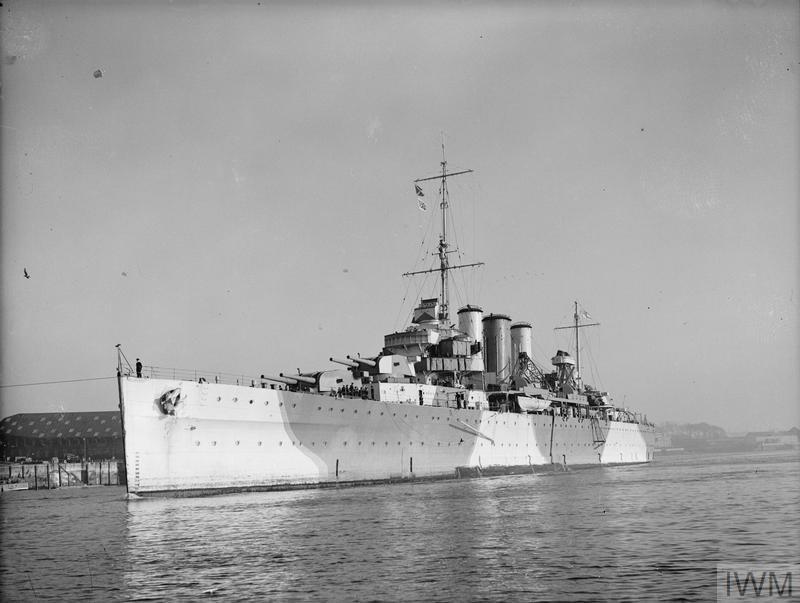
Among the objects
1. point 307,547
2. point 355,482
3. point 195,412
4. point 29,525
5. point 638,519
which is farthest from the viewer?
point 355,482

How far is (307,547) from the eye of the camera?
1358 cm

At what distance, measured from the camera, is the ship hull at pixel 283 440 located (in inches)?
901

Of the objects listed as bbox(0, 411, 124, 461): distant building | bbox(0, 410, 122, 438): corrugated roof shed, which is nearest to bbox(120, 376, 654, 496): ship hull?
bbox(0, 411, 124, 461): distant building

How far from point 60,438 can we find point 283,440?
47.2 metres

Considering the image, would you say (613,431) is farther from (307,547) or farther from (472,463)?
(307,547)

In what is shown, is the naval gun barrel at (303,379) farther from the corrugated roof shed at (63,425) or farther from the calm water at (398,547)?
the corrugated roof shed at (63,425)

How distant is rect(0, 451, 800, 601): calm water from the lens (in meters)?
10.2

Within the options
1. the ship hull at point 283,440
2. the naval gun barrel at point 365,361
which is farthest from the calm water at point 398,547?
the naval gun barrel at point 365,361

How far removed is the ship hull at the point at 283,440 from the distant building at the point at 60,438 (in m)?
38.2

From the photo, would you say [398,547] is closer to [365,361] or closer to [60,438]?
[365,361]

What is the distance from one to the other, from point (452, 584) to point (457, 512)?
8.93m

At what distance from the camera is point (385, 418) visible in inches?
1182

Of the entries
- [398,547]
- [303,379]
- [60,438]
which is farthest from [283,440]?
[60,438]

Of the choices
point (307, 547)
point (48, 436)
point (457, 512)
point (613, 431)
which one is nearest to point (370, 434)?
point (457, 512)
